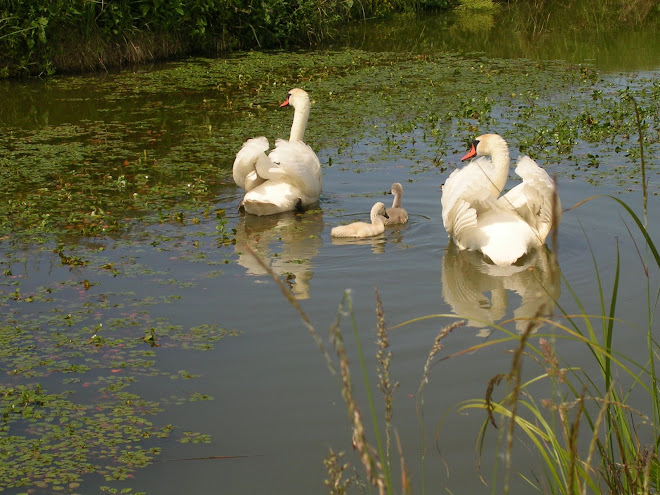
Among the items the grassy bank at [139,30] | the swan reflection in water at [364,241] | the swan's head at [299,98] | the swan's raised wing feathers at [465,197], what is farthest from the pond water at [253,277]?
the grassy bank at [139,30]

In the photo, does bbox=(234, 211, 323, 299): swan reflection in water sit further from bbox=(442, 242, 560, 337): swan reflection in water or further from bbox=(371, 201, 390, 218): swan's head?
bbox=(442, 242, 560, 337): swan reflection in water

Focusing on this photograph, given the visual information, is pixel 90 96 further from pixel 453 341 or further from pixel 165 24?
pixel 453 341

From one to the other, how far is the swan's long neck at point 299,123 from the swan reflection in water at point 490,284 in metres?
2.51

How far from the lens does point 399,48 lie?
18.9 metres

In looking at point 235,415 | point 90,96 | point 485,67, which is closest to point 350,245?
point 235,415

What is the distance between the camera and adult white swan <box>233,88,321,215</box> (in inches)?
328

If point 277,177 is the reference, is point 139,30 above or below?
above

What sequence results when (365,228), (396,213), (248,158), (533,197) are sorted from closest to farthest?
(533,197)
(365,228)
(396,213)
(248,158)

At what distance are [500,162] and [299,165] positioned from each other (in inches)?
69.6

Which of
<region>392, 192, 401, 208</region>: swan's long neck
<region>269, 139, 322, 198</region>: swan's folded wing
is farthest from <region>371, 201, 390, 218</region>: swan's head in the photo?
<region>269, 139, 322, 198</region>: swan's folded wing

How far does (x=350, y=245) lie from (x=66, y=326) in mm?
2502

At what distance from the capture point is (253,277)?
668 centimetres

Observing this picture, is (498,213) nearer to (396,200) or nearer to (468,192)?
(468,192)

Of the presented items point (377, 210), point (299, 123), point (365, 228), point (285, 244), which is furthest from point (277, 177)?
point (365, 228)
